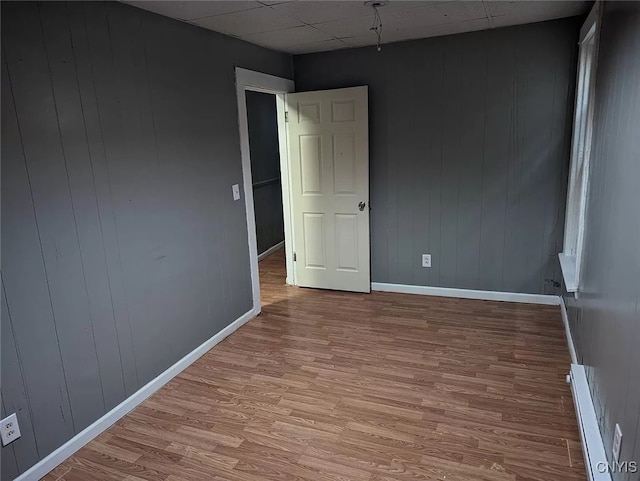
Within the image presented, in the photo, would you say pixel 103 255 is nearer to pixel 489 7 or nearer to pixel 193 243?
pixel 193 243

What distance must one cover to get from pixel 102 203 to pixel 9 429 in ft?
3.69

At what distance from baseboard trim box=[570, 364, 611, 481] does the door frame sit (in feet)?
8.00

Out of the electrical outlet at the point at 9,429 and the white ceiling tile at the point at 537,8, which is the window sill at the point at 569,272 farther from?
the electrical outlet at the point at 9,429

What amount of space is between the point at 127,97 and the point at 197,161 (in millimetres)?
666

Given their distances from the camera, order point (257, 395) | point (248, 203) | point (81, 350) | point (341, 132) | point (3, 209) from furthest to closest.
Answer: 1. point (341, 132)
2. point (248, 203)
3. point (257, 395)
4. point (81, 350)
5. point (3, 209)

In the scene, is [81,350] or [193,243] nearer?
[81,350]

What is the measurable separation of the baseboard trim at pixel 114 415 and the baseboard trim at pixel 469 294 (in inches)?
65.5

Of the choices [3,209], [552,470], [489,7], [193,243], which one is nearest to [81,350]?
[3,209]

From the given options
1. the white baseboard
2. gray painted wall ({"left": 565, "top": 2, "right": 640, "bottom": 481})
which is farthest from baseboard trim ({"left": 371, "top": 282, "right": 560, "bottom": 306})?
the white baseboard

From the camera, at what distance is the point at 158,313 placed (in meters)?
2.77

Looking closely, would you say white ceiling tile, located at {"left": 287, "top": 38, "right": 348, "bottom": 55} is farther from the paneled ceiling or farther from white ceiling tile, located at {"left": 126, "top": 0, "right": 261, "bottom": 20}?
white ceiling tile, located at {"left": 126, "top": 0, "right": 261, "bottom": 20}

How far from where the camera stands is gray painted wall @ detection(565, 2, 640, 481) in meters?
1.51

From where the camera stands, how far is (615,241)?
178 cm

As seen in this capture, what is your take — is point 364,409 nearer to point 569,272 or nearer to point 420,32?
point 569,272
